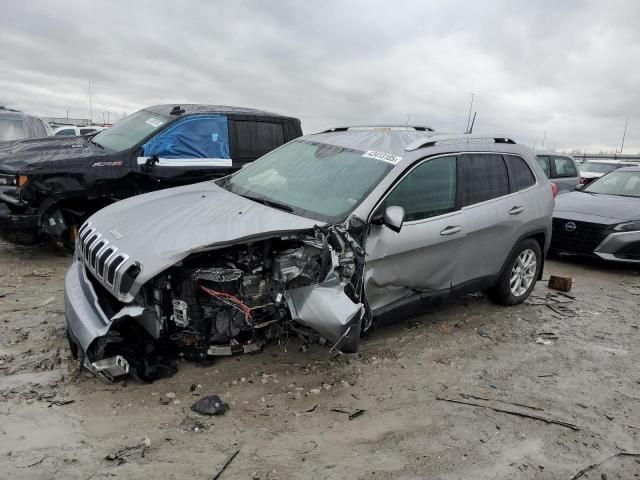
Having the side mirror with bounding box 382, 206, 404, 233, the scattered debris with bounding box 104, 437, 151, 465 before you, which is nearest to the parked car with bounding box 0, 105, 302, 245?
the side mirror with bounding box 382, 206, 404, 233

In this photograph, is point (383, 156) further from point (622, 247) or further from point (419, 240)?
point (622, 247)

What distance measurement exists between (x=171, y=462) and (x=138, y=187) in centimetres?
443

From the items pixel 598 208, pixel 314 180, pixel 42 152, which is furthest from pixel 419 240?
pixel 598 208

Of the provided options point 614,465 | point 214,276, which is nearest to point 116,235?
point 214,276

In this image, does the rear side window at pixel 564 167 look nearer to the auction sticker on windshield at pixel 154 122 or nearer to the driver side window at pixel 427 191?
the driver side window at pixel 427 191

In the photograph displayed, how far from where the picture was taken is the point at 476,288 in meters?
4.98

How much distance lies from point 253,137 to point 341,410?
4.83 meters

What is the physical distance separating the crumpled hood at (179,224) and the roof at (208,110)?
2992mm

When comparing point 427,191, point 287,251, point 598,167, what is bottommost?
point 287,251

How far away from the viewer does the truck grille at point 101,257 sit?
10.8ft

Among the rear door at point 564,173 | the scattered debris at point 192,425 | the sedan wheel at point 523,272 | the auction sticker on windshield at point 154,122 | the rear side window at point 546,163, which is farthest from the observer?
the rear door at point 564,173

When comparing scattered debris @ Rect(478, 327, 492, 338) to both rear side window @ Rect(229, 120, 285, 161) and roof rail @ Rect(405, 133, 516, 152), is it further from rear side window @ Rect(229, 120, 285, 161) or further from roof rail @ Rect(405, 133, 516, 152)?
rear side window @ Rect(229, 120, 285, 161)

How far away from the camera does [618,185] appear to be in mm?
8844

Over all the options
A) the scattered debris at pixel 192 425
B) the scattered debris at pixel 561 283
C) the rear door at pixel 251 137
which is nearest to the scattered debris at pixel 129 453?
the scattered debris at pixel 192 425
